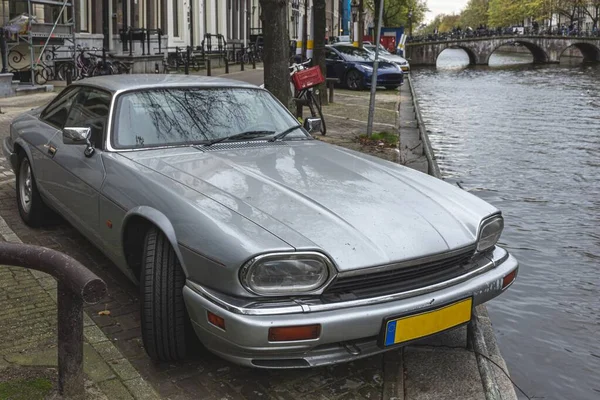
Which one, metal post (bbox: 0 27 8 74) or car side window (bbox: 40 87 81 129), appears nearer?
car side window (bbox: 40 87 81 129)

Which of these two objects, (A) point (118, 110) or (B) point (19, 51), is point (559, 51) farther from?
(A) point (118, 110)

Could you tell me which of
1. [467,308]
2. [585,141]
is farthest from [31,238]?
[585,141]

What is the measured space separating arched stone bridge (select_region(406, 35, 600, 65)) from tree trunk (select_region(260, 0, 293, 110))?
6100 cm

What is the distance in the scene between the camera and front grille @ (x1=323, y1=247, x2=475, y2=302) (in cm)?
305

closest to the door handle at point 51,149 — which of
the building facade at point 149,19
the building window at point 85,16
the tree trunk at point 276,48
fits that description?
the tree trunk at point 276,48

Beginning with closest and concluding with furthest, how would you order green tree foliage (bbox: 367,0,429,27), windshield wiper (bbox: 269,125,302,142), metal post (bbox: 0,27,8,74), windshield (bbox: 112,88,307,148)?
1. windshield (bbox: 112,88,307,148)
2. windshield wiper (bbox: 269,125,302,142)
3. metal post (bbox: 0,27,8,74)
4. green tree foliage (bbox: 367,0,429,27)

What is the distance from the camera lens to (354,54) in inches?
939

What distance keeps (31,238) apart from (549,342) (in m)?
4.05

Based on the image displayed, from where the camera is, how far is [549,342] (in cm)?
468

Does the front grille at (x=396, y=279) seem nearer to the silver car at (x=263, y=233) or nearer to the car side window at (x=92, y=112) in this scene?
the silver car at (x=263, y=233)

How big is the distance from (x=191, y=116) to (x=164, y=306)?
174cm

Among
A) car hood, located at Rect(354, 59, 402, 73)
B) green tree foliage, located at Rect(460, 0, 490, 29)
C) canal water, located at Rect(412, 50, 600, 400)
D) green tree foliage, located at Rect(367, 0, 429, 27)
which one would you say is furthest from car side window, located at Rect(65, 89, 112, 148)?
green tree foliage, located at Rect(460, 0, 490, 29)

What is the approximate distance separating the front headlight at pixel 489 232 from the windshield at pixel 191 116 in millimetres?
1729

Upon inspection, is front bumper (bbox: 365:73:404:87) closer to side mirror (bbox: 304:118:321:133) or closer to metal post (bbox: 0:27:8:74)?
metal post (bbox: 0:27:8:74)
